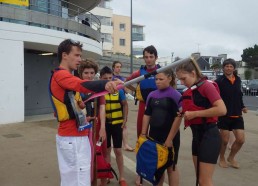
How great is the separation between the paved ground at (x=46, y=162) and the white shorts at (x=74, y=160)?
197 cm

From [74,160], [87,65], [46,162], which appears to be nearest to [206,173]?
[74,160]

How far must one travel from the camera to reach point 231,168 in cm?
616

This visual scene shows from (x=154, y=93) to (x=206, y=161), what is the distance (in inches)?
48.6

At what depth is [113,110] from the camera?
5199 mm

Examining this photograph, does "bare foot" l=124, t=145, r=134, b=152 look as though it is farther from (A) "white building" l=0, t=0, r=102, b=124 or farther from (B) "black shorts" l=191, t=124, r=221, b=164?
(A) "white building" l=0, t=0, r=102, b=124

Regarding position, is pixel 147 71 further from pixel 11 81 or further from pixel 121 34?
pixel 121 34

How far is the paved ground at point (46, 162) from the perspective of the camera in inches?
212

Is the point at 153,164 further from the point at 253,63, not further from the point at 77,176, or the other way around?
the point at 253,63

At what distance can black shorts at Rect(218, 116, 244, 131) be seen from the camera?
623 centimetres

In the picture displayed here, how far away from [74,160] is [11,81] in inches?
341

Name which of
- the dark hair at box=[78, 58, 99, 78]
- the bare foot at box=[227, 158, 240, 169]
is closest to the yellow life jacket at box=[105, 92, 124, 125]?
the dark hair at box=[78, 58, 99, 78]

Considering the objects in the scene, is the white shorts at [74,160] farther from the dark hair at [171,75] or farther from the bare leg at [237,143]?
the bare leg at [237,143]

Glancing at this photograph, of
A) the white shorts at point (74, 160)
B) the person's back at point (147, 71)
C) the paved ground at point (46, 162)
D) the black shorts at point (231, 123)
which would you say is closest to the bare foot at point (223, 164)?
the paved ground at point (46, 162)

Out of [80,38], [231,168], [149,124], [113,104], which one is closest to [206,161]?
[149,124]
